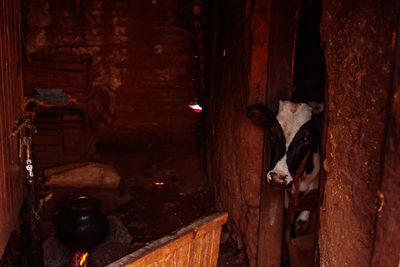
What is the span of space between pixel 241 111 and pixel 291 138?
78 cm

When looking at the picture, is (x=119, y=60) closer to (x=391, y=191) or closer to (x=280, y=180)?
(x=280, y=180)

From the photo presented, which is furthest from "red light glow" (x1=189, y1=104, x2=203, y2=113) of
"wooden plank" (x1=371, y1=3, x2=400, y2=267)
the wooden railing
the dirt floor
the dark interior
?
"wooden plank" (x1=371, y1=3, x2=400, y2=267)

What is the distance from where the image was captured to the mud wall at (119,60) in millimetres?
6988

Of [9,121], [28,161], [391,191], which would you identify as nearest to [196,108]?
[28,161]

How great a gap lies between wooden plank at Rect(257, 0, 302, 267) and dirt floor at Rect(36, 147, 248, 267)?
1.62ft

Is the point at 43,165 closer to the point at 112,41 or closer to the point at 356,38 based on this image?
the point at 112,41

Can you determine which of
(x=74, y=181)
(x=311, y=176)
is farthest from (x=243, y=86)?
(x=74, y=181)

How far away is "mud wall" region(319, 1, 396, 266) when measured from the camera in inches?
69.2

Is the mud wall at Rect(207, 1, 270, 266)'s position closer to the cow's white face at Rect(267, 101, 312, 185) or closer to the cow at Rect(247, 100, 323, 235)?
the cow at Rect(247, 100, 323, 235)

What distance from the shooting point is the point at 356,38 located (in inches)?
77.0

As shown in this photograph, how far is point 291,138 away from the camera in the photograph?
10.3ft

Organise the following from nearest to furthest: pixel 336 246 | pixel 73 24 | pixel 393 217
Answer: pixel 393 217 < pixel 336 246 < pixel 73 24

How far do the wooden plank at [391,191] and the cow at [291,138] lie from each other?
130cm

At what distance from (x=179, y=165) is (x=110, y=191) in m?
1.59
